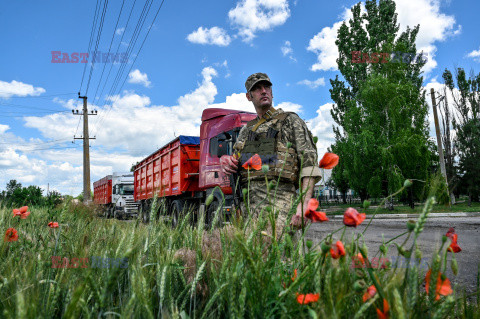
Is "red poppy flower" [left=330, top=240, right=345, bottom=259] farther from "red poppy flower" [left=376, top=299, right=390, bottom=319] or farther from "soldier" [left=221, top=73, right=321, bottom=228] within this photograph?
"soldier" [left=221, top=73, right=321, bottom=228]

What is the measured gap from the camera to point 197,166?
9.53 metres

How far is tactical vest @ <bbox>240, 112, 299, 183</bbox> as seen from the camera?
282cm

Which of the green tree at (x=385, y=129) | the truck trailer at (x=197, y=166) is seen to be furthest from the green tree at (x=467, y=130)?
the truck trailer at (x=197, y=166)

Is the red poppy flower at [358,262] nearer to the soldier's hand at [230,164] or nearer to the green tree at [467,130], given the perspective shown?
the soldier's hand at [230,164]

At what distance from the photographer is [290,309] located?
3.04 feet

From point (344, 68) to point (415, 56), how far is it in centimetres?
442

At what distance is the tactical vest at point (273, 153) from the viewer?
2.82m

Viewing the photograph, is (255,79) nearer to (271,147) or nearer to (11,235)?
(271,147)

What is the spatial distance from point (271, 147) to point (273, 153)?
0.18ft

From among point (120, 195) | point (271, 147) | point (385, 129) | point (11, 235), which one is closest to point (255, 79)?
point (271, 147)

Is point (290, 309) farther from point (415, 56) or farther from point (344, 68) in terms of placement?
point (415, 56)

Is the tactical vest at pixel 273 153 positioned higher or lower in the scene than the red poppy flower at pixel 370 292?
higher

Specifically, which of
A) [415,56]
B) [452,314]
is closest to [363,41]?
[415,56]

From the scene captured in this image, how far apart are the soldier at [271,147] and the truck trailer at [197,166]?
1.75m
